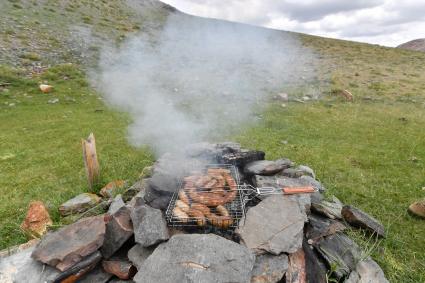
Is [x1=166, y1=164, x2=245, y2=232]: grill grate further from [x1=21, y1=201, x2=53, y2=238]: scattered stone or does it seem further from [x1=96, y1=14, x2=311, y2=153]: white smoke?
[x1=96, y1=14, x2=311, y2=153]: white smoke

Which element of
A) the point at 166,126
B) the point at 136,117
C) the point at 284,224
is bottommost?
the point at 136,117

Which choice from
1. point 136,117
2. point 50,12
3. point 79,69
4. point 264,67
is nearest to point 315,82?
point 264,67

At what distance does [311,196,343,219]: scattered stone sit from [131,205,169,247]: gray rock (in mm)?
2001

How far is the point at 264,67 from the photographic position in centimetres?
1836

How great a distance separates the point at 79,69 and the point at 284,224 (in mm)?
13158

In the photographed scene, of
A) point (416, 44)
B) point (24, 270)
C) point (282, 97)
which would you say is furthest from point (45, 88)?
point (416, 44)

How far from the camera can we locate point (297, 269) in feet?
10.4

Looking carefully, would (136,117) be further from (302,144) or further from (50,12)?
(50,12)

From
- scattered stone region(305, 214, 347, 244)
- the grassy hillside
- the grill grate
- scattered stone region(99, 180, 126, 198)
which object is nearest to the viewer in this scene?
the grill grate

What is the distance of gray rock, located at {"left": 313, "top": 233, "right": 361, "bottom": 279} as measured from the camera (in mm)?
3352

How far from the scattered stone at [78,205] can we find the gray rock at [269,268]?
282 cm

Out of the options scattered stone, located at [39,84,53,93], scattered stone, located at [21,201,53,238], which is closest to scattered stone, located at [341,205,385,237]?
scattered stone, located at [21,201,53,238]

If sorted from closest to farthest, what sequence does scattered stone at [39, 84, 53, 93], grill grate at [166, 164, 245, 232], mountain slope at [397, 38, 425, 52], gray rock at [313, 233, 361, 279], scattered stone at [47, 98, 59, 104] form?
gray rock at [313, 233, 361, 279] < grill grate at [166, 164, 245, 232] < scattered stone at [47, 98, 59, 104] < scattered stone at [39, 84, 53, 93] < mountain slope at [397, 38, 425, 52]

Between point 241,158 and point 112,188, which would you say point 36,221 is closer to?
point 112,188
